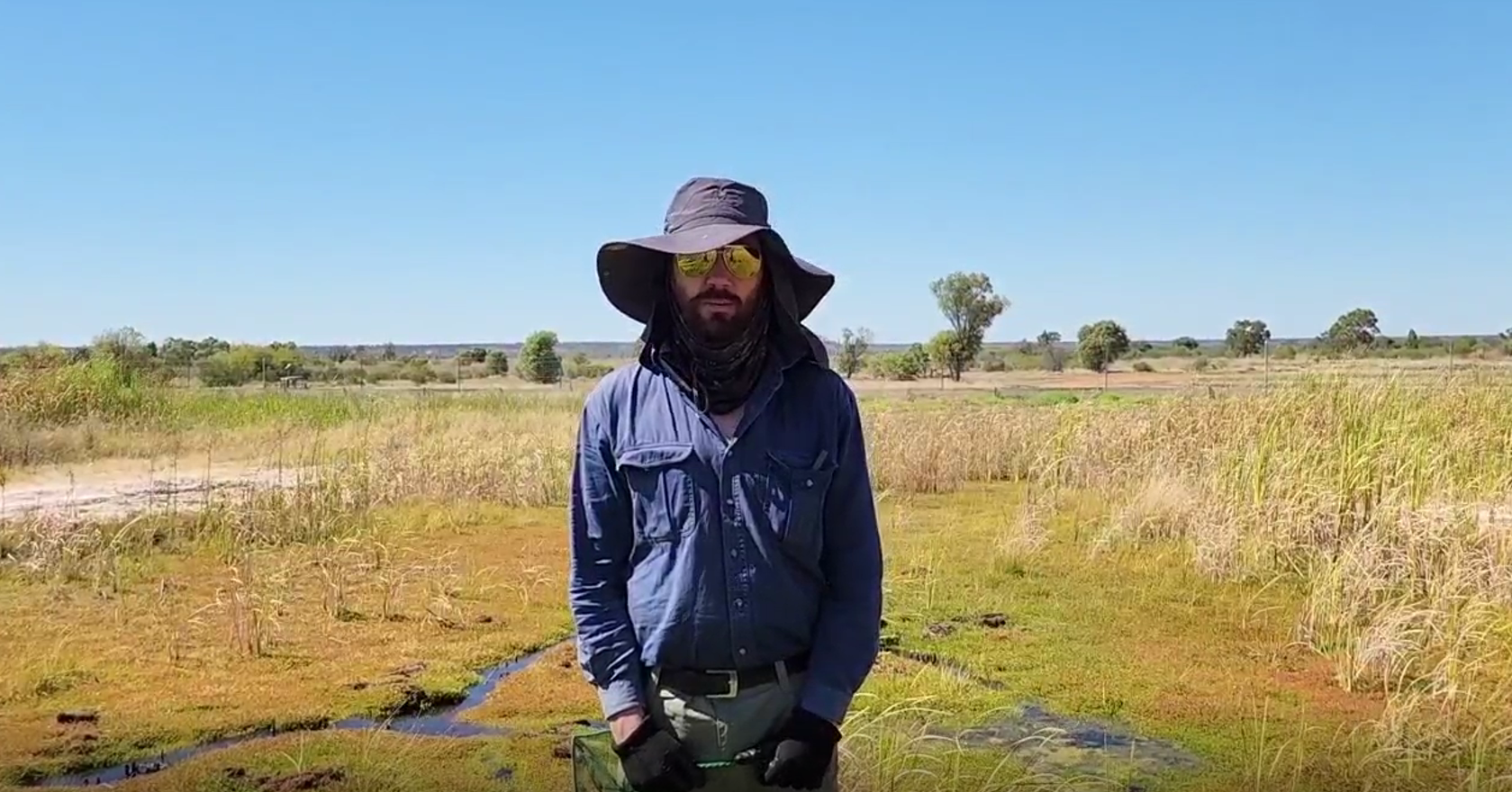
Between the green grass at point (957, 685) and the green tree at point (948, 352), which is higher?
the green tree at point (948, 352)

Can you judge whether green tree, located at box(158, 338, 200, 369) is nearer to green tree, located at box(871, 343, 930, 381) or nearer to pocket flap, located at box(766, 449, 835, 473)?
green tree, located at box(871, 343, 930, 381)

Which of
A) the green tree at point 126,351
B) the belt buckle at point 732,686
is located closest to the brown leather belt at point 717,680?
the belt buckle at point 732,686

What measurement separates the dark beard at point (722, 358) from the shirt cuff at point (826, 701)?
18.3 inches

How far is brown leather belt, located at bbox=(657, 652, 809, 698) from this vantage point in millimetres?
1938

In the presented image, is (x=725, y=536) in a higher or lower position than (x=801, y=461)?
lower

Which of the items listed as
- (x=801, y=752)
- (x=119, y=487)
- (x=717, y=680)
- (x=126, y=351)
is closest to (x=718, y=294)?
(x=717, y=680)

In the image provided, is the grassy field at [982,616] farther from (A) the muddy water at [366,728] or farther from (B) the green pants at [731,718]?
(B) the green pants at [731,718]

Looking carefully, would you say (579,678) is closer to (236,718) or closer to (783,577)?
(236,718)

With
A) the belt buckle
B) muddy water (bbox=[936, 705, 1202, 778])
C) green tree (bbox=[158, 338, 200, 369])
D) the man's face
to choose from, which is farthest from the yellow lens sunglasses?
green tree (bbox=[158, 338, 200, 369])

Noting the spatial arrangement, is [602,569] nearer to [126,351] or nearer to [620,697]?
[620,697]

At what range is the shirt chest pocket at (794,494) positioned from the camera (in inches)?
74.4

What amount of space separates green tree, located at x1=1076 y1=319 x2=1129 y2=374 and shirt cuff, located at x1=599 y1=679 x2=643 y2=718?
52088mm

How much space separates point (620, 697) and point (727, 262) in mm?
713

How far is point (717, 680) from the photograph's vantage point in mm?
1941
